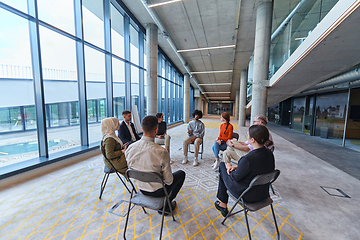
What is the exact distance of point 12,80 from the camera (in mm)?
3002

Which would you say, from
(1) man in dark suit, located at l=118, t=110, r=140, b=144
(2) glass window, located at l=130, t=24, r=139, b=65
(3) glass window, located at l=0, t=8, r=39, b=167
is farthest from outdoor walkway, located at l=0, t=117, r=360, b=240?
(2) glass window, located at l=130, t=24, r=139, b=65

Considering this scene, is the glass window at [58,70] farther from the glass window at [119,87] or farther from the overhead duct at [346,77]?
the overhead duct at [346,77]

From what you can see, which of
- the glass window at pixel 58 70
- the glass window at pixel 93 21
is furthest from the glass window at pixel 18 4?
the glass window at pixel 93 21

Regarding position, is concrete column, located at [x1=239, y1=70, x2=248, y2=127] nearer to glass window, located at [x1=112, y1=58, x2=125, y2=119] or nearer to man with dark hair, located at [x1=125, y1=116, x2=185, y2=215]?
glass window, located at [x1=112, y1=58, x2=125, y2=119]

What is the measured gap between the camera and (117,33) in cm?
576

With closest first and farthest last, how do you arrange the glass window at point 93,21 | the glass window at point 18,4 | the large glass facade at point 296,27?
1. the glass window at point 18,4
2. the large glass facade at point 296,27
3. the glass window at point 93,21

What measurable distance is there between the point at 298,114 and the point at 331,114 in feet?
8.97

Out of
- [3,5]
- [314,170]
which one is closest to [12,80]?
[3,5]

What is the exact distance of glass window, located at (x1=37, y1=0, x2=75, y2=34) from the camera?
311cm

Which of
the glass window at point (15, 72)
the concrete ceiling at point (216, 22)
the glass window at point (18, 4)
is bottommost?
the glass window at point (15, 72)

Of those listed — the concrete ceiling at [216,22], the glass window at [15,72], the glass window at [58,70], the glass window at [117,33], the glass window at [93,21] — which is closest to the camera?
the glass window at [15,72]

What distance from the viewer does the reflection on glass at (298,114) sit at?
9203 millimetres

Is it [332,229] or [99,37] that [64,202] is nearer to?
[332,229]

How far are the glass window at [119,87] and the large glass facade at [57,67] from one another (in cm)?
4
